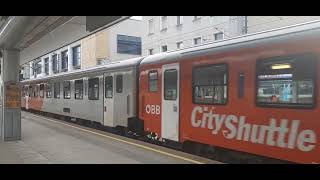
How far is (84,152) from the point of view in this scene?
36.7 ft

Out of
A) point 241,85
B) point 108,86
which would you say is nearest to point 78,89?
point 108,86

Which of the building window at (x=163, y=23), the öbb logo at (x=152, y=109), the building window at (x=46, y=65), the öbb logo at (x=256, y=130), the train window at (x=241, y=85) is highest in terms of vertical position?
the building window at (x=163, y=23)

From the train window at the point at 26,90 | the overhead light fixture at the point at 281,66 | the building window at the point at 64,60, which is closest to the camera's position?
the overhead light fixture at the point at 281,66

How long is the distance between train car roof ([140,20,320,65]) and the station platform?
2295 mm

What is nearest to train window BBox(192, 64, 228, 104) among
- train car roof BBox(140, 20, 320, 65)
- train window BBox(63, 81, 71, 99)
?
train car roof BBox(140, 20, 320, 65)

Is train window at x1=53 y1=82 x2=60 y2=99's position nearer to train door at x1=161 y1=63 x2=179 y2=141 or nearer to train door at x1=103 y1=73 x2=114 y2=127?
train door at x1=103 y1=73 x2=114 y2=127

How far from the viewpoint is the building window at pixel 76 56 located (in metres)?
51.0

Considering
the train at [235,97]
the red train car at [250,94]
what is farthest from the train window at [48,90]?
the red train car at [250,94]

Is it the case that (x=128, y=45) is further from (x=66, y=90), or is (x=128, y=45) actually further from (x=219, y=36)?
(x=66, y=90)

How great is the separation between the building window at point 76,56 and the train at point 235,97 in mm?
36243

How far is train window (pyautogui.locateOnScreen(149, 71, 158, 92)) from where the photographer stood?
1295 centimetres

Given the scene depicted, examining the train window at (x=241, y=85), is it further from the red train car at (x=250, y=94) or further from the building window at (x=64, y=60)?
the building window at (x=64, y=60)

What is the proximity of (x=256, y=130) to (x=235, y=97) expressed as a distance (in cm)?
86

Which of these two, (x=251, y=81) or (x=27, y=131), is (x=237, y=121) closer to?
(x=251, y=81)
